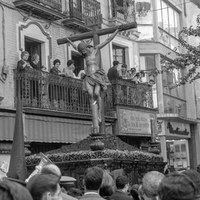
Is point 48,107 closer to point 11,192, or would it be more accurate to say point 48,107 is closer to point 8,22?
point 8,22

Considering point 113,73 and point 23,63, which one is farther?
point 113,73

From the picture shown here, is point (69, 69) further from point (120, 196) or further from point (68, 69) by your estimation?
point (120, 196)

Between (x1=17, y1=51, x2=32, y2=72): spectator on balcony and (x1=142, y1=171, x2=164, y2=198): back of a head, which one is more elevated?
(x1=17, y1=51, x2=32, y2=72): spectator on balcony

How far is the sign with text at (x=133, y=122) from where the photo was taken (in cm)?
1895

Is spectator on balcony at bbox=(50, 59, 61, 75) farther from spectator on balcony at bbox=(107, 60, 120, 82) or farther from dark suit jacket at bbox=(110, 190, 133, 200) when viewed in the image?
dark suit jacket at bbox=(110, 190, 133, 200)

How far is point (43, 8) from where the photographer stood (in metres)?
16.2

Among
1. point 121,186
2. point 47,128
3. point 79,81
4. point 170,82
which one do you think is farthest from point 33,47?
point 121,186

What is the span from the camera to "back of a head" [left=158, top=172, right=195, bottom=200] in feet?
9.68

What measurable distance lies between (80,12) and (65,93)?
11.1 feet

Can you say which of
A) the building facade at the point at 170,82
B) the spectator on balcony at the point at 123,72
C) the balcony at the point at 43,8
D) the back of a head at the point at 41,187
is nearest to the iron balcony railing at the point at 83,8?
the balcony at the point at 43,8

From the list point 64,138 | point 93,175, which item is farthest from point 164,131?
point 93,175

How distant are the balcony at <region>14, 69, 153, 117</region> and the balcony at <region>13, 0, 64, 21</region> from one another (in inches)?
83.6

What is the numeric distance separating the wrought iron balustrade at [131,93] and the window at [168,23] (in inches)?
188

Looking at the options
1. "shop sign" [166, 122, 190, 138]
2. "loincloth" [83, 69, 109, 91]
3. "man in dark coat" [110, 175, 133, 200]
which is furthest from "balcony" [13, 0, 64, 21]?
"man in dark coat" [110, 175, 133, 200]
